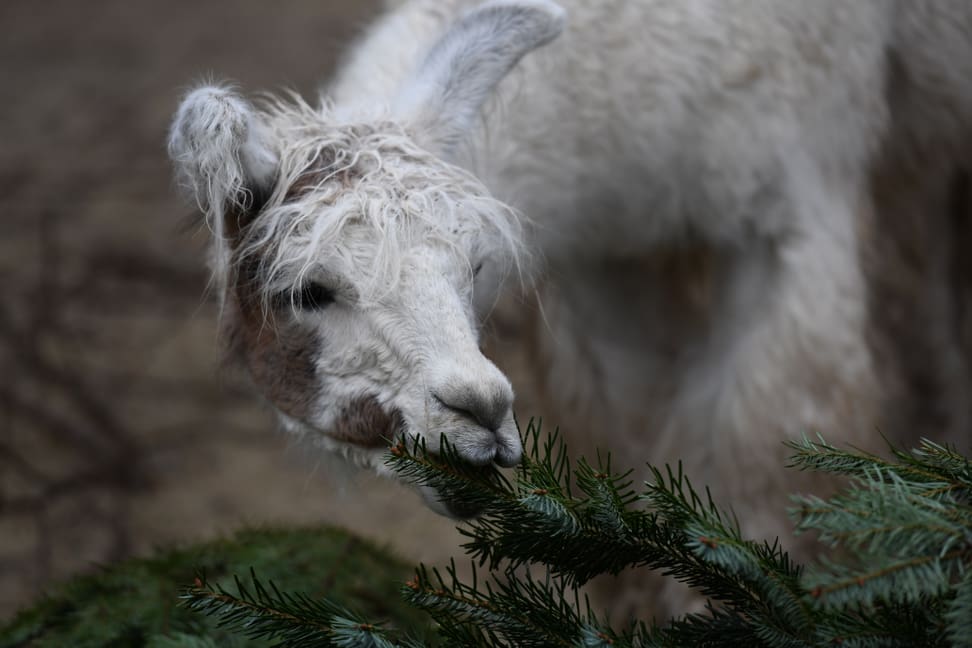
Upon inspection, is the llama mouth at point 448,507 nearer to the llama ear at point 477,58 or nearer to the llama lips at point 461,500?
the llama lips at point 461,500

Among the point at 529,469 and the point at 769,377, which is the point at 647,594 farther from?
the point at 529,469

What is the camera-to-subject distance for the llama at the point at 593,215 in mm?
2371

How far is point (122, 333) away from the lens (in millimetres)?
6234

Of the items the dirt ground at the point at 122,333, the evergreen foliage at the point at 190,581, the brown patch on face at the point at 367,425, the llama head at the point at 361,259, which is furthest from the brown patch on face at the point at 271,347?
the evergreen foliage at the point at 190,581

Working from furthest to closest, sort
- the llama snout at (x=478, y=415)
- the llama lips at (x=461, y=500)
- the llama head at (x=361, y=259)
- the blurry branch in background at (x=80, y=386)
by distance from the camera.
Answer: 1. the blurry branch in background at (x=80, y=386)
2. the llama head at (x=361, y=259)
3. the llama snout at (x=478, y=415)
4. the llama lips at (x=461, y=500)

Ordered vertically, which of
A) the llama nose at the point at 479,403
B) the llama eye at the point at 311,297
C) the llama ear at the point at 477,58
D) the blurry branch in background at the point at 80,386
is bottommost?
the blurry branch in background at the point at 80,386

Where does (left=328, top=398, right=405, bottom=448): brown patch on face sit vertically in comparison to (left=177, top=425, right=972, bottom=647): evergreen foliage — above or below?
below

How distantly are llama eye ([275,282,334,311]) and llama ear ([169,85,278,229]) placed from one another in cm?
27

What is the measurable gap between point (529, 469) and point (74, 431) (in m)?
4.18

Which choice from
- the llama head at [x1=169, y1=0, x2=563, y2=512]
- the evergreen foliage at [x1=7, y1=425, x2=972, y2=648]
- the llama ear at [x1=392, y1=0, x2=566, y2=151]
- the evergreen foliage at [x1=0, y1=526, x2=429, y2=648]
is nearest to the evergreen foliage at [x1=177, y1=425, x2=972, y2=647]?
the evergreen foliage at [x1=7, y1=425, x2=972, y2=648]

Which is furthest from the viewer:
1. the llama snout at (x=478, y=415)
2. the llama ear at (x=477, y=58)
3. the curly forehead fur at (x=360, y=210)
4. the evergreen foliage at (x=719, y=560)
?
the llama ear at (x=477, y=58)

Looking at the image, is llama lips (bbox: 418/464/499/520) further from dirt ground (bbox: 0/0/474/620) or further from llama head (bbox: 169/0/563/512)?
dirt ground (bbox: 0/0/474/620)

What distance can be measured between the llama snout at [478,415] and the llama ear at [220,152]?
0.73 metres

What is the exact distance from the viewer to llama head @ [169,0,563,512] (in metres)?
2.22
